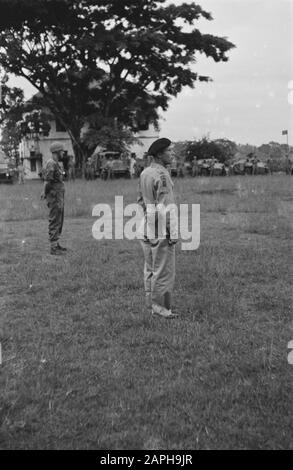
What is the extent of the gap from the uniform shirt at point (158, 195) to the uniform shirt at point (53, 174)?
3.79m

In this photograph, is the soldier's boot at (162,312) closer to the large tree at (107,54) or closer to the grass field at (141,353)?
the grass field at (141,353)

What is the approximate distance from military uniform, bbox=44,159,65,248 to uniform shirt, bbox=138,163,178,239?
3.80 m

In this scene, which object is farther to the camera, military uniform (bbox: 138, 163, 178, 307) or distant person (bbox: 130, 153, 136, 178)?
distant person (bbox: 130, 153, 136, 178)

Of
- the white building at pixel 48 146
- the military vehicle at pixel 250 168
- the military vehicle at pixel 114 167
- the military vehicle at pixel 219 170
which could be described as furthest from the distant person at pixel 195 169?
the white building at pixel 48 146

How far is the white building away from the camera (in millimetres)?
55406

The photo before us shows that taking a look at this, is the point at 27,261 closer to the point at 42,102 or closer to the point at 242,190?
the point at 242,190

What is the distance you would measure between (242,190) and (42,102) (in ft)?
62.7

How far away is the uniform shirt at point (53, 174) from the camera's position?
8.94m

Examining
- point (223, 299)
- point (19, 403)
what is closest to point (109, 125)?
point (223, 299)

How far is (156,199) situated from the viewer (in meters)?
5.42

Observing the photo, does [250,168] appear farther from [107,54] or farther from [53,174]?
[53,174]

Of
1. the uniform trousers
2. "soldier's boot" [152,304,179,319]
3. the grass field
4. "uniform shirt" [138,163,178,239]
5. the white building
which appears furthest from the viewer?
the white building

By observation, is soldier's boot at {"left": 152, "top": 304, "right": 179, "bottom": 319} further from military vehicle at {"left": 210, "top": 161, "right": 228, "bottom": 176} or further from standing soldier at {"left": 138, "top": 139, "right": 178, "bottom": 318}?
military vehicle at {"left": 210, "top": 161, "right": 228, "bottom": 176}

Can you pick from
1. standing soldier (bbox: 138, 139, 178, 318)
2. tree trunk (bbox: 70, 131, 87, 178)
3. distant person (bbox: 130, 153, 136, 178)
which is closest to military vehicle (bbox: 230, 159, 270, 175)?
distant person (bbox: 130, 153, 136, 178)
